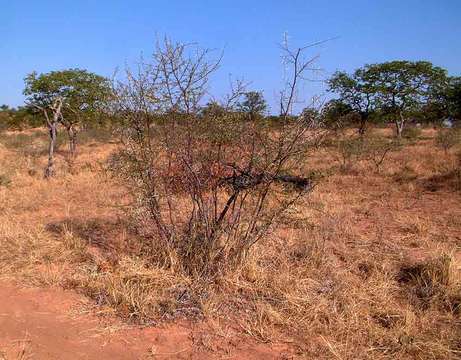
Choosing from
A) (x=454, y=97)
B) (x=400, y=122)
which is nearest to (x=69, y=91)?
(x=400, y=122)

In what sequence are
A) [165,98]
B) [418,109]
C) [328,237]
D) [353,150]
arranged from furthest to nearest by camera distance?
[418,109] < [353,150] < [328,237] < [165,98]

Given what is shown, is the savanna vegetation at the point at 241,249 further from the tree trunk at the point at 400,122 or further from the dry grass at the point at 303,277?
the tree trunk at the point at 400,122

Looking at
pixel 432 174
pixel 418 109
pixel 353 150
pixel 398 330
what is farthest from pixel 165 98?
pixel 418 109

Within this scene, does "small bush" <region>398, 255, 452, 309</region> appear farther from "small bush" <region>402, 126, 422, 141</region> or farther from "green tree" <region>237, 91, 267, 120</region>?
"small bush" <region>402, 126, 422, 141</region>

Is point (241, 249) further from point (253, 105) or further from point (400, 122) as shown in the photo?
point (400, 122)

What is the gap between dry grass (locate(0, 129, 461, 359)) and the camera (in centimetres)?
366

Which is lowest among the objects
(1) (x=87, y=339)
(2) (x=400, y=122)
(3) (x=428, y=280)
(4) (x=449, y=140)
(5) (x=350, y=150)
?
(1) (x=87, y=339)

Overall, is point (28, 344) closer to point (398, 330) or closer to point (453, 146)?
point (398, 330)

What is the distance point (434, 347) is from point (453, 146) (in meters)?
12.8

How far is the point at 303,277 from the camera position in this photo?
4676 millimetres

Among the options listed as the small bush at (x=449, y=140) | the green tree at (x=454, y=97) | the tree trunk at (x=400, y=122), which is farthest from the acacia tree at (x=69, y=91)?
the green tree at (x=454, y=97)

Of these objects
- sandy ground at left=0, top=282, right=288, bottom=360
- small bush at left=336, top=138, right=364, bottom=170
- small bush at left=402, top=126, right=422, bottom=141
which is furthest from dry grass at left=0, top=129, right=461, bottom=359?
small bush at left=402, top=126, right=422, bottom=141

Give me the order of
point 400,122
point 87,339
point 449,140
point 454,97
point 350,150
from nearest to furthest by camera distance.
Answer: point 87,339 → point 350,150 → point 449,140 → point 400,122 → point 454,97

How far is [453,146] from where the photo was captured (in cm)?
1473
